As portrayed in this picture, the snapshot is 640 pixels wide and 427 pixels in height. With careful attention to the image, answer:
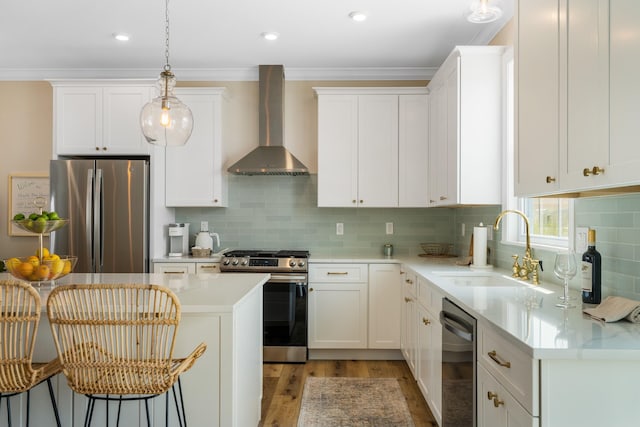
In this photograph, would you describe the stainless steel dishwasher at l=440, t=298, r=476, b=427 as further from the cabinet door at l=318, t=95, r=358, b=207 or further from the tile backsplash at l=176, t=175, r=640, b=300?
the tile backsplash at l=176, t=175, r=640, b=300

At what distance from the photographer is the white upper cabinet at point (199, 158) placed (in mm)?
4395

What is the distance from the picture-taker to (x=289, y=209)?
187 inches

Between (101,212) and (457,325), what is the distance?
3181 mm

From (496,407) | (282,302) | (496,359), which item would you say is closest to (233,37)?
(282,302)

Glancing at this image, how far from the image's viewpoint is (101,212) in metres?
4.01

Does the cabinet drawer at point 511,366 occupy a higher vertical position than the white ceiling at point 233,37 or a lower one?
lower

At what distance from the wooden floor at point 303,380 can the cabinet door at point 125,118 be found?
2325mm

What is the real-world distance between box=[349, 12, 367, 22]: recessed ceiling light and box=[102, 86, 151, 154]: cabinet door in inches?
79.0

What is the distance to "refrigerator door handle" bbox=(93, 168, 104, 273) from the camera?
399cm

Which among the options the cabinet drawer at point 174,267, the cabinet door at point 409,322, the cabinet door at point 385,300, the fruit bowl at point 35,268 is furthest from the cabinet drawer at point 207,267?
the fruit bowl at point 35,268

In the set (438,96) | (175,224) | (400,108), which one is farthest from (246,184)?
(438,96)

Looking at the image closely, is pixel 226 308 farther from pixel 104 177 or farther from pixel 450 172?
pixel 104 177

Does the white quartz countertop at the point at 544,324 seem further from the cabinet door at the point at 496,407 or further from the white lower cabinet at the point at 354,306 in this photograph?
the white lower cabinet at the point at 354,306

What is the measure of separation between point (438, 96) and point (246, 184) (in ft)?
6.79
